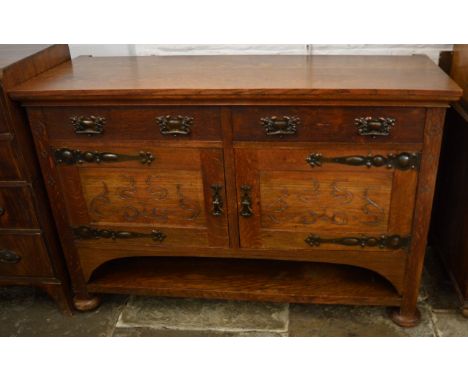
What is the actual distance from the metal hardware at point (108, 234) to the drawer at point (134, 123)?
413 millimetres

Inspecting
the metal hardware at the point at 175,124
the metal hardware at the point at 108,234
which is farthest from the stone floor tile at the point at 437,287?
the metal hardware at the point at 175,124

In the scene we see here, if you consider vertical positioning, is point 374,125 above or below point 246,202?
above

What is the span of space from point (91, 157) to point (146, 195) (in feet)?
0.83

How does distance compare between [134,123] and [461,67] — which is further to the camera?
[461,67]

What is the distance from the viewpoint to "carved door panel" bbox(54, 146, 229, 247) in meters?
1.79

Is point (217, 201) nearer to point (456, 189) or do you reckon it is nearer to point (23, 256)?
point (23, 256)

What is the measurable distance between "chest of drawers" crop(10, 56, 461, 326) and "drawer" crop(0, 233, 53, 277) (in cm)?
11

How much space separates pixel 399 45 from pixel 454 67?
27 centimetres

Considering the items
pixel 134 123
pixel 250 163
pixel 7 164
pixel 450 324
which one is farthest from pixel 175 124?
pixel 450 324

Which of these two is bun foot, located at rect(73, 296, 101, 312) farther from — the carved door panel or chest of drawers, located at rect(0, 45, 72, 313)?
the carved door panel

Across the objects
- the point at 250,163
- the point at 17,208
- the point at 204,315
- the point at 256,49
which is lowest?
the point at 204,315

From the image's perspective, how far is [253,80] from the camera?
1704mm

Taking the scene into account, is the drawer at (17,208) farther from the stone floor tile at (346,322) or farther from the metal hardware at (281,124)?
the stone floor tile at (346,322)

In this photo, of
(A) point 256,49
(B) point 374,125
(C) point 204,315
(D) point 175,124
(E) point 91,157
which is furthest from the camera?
(A) point 256,49
